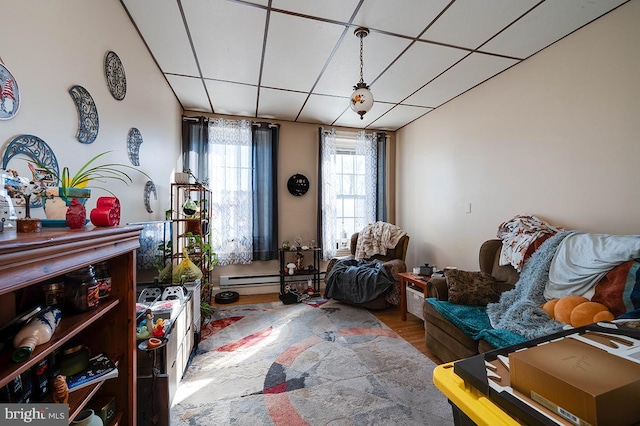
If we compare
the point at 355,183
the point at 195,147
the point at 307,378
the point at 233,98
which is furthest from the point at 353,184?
the point at 307,378

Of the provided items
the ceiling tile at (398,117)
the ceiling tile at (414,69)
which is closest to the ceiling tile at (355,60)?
the ceiling tile at (414,69)

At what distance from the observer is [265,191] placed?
3766 millimetres

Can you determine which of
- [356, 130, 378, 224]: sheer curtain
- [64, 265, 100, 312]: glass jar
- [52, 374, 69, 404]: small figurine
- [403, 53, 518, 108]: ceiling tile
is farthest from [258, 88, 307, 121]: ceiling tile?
[52, 374, 69, 404]: small figurine

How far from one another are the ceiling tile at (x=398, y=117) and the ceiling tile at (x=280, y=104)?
1.28 m

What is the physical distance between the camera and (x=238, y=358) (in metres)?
2.10

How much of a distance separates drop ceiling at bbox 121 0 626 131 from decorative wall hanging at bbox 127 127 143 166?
800 millimetres

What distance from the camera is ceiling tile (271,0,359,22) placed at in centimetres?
172

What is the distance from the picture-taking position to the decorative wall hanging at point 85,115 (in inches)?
51.7

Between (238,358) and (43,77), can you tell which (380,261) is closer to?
(238,358)

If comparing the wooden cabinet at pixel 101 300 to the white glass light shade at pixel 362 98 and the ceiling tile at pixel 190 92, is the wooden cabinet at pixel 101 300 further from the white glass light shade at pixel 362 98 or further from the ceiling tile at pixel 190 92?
the ceiling tile at pixel 190 92

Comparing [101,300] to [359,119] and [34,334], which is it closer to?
[34,334]

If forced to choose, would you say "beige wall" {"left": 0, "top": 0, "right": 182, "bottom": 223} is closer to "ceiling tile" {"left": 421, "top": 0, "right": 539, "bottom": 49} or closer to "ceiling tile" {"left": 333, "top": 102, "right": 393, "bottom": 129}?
"ceiling tile" {"left": 421, "top": 0, "right": 539, "bottom": 49}

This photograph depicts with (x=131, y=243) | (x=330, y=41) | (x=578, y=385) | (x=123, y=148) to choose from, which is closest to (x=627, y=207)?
(x=578, y=385)

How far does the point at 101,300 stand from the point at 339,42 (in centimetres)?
234
